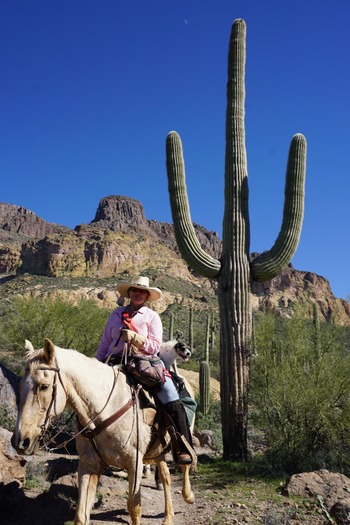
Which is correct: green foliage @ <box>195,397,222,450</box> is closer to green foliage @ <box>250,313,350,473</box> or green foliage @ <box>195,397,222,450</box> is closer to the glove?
green foliage @ <box>250,313,350,473</box>

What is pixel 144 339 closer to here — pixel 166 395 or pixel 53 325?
pixel 166 395

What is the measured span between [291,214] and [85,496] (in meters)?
8.22

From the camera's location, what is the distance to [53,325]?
64.4 feet

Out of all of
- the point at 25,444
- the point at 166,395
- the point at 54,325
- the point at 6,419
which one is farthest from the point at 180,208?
the point at 54,325

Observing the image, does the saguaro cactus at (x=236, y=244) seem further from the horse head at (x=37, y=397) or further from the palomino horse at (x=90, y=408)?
the horse head at (x=37, y=397)

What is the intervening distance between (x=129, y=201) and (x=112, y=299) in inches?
3127

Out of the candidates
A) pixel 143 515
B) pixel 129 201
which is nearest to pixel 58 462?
pixel 143 515

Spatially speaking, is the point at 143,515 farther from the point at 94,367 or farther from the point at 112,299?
the point at 112,299

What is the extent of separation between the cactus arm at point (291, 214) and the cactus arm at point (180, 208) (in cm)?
127

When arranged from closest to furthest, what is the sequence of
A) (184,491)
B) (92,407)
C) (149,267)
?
(92,407) → (184,491) → (149,267)

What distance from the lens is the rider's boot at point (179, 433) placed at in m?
4.84

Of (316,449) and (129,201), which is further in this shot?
(129,201)

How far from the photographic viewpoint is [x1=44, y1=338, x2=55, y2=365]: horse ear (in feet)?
11.9

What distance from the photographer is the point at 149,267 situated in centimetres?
8469
